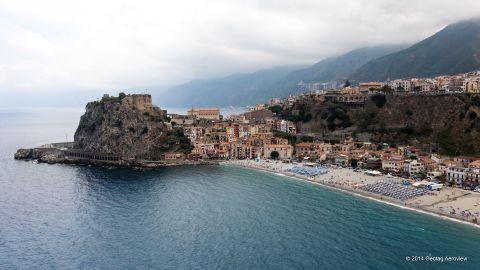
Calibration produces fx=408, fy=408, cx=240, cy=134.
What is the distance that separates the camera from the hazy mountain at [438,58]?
453ft

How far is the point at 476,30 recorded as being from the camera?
15775cm

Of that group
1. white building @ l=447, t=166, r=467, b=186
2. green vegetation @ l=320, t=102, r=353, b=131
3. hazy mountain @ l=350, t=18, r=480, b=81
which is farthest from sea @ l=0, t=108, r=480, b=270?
hazy mountain @ l=350, t=18, r=480, b=81

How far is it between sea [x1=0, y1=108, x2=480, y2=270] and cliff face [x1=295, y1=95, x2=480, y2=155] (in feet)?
86.5

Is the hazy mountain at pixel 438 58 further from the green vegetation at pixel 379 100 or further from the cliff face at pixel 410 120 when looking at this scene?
the cliff face at pixel 410 120

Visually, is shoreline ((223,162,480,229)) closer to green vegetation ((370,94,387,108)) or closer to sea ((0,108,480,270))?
sea ((0,108,480,270))

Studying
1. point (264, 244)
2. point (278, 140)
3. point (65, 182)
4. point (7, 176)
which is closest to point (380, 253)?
point (264, 244)

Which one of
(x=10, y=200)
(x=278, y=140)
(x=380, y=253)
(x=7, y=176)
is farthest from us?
(x=278, y=140)

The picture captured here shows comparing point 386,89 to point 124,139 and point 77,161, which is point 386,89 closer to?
point 124,139

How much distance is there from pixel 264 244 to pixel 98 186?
100 feet

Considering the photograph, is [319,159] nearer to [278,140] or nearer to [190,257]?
[278,140]

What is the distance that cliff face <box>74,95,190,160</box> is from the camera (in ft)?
252

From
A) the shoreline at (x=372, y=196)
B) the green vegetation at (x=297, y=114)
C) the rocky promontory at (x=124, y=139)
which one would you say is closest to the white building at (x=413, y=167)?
the shoreline at (x=372, y=196)

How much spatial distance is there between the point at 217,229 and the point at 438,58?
140 meters

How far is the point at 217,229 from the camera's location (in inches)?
1475
